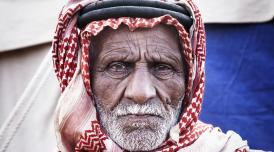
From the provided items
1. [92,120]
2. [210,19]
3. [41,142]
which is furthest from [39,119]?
[92,120]

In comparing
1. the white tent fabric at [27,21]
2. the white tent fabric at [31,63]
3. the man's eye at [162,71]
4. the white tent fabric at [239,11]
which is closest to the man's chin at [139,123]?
the man's eye at [162,71]

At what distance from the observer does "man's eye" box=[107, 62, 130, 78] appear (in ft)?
8.10

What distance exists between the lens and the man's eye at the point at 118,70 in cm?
247

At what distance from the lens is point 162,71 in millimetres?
2479

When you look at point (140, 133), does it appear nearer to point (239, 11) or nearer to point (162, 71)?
point (162, 71)

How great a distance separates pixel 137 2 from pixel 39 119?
146 cm

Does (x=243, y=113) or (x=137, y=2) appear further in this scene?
(x=243, y=113)

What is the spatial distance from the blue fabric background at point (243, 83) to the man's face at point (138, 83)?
1197 millimetres

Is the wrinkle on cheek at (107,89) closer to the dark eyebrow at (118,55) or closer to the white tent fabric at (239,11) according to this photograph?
the dark eyebrow at (118,55)

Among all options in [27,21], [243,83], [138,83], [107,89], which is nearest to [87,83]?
[107,89]

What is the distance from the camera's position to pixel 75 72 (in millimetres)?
2516

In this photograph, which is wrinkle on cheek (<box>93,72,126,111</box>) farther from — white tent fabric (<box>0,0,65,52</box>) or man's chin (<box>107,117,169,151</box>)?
white tent fabric (<box>0,0,65,52</box>)

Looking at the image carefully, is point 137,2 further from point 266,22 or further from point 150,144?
point 266,22

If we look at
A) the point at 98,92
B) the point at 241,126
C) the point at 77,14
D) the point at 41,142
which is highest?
the point at 77,14
